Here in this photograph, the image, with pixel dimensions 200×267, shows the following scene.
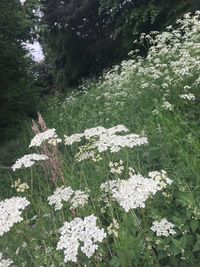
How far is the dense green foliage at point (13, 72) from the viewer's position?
960 cm

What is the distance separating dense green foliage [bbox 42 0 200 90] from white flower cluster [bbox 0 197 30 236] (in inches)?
686

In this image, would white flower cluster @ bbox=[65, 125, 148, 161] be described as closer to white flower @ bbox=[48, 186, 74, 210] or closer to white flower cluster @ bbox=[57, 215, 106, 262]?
white flower @ bbox=[48, 186, 74, 210]

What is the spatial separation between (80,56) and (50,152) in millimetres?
21191

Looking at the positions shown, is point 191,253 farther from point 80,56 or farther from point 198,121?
point 80,56

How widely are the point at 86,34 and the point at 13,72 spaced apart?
14133 mm

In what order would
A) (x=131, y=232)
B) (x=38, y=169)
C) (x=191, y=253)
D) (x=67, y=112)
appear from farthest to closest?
(x=67, y=112) < (x=38, y=169) < (x=131, y=232) < (x=191, y=253)

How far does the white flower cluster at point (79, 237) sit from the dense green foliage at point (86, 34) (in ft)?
58.0

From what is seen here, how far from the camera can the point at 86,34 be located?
2380cm

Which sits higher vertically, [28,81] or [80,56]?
[28,81]

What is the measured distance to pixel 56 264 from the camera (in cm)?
284

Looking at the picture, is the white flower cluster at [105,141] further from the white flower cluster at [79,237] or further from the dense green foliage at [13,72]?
the dense green foliage at [13,72]

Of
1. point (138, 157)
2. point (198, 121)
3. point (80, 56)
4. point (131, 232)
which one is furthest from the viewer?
point (80, 56)

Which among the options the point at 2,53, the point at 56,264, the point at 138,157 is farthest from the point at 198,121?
the point at 2,53

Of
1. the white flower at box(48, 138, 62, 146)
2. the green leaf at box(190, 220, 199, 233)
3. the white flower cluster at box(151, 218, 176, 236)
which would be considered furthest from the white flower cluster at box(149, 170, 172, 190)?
the white flower at box(48, 138, 62, 146)
